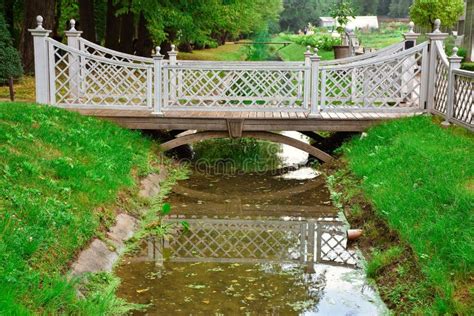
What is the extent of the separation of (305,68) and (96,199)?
5.65m

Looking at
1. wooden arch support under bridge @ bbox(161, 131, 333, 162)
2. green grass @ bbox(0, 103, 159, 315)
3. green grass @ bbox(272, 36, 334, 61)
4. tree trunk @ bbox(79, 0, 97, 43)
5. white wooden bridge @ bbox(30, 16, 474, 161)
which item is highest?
tree trunk @ bbox(79, 0, 97, 43)

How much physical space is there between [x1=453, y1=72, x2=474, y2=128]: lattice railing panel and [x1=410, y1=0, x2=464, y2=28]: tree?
20.2m

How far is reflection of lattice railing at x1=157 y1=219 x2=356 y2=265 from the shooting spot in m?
8.03

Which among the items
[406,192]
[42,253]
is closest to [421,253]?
[406,192]

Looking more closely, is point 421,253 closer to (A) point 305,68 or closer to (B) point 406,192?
(B) point 406,192

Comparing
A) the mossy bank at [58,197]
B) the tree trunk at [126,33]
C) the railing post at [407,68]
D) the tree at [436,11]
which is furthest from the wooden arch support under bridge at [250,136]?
the tree at [436,11]

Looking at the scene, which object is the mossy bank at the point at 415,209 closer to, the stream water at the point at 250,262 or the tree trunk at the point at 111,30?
the stream water at the point at 250,262

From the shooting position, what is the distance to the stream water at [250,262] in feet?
21.6

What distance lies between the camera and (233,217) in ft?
32.4

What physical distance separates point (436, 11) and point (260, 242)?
24.8 metres

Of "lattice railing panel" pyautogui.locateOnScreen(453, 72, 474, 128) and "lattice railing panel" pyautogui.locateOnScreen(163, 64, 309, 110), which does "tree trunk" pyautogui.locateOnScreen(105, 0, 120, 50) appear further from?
"lattice railing panel" pyautogui.locateOnScreen(453, 72, 474, 128)

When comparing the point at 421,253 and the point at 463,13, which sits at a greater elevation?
the point at 463,13

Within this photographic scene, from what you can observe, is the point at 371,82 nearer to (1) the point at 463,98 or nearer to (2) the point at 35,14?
(1) the point at 463,98

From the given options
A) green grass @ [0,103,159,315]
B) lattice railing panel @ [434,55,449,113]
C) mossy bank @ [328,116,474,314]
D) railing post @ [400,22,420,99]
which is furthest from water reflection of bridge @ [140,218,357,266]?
railing post @ [400,22,420,99]
